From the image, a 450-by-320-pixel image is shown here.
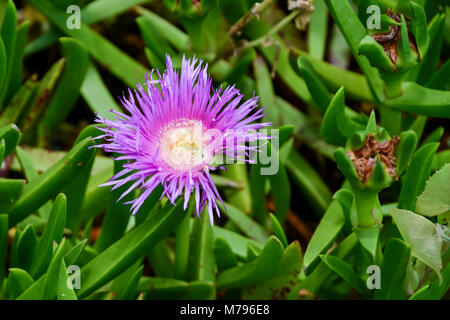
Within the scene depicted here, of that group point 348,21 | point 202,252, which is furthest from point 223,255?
point 348,21

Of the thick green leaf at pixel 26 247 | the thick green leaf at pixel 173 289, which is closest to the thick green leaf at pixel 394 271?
the thick green leaf at pixel 173 289

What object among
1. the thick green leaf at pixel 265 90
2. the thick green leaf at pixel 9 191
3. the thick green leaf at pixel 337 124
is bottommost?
the thick green leaf at pixel 9 191

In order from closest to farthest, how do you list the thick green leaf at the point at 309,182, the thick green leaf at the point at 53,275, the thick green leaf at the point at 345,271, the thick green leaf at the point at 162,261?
the thick green leaf at the point at 53,275 < the thick green leaf at the point at 345,271 < the thick green leaf at the point at 162,261 < the thick green leaf at the point at 309,182

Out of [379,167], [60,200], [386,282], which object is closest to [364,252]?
[386,282]

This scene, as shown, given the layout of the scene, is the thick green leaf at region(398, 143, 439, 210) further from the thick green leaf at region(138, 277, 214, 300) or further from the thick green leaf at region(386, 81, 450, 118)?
the thick green leaf at region(138, 277, 214, 300)

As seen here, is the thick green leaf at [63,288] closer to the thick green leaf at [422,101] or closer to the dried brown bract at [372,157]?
the dried brown bract at [372,157]

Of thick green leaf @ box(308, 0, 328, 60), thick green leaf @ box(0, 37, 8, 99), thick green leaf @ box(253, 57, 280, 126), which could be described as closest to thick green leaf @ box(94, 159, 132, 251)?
thick green leaf @ box(0, 37, 8, 99)
